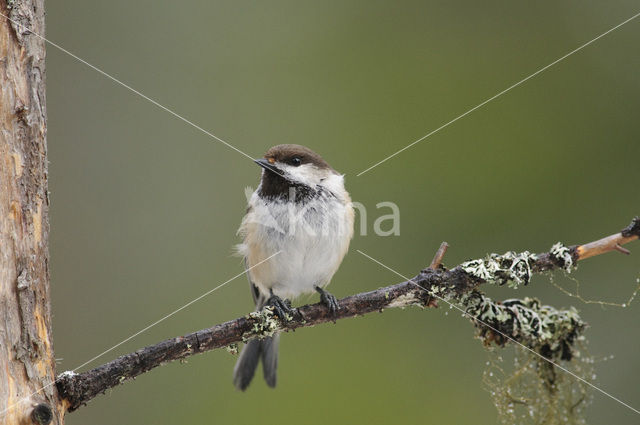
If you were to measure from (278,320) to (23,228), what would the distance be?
40.5 inches

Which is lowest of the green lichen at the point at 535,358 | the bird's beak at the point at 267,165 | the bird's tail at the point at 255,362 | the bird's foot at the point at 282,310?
the green lichen at the point at 535,358

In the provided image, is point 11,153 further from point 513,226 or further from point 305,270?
point 513,226

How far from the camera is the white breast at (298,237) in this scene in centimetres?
301

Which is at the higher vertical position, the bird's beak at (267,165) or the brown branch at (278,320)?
the bird's beak at (267,165)

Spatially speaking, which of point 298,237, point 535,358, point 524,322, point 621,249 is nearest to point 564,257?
point 621,249

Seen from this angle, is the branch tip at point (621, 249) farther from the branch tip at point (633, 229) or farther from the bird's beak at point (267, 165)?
the bird's beak at point (267, 165)

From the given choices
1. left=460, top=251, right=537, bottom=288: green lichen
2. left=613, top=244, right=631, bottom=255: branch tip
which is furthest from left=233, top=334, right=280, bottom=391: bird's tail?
left=613, top=244, right=631, bottom=255: branch tip

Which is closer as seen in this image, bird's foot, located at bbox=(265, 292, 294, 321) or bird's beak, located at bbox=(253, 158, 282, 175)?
bird's foot, located at bbox=(265, 292, 294, 321)

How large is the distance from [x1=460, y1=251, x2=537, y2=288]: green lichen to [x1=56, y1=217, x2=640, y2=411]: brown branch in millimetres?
20

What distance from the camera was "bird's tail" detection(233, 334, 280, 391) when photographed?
342 cm

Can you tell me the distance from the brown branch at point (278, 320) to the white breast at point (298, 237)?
0.47m

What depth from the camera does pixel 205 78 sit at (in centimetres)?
475

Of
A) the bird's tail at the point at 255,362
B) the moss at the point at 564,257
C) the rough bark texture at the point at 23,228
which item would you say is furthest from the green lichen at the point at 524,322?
the rough bark texture at the point at 23,228

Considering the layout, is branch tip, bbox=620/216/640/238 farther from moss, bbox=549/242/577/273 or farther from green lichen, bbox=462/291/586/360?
green lichen, bbox=462/291/586/360
